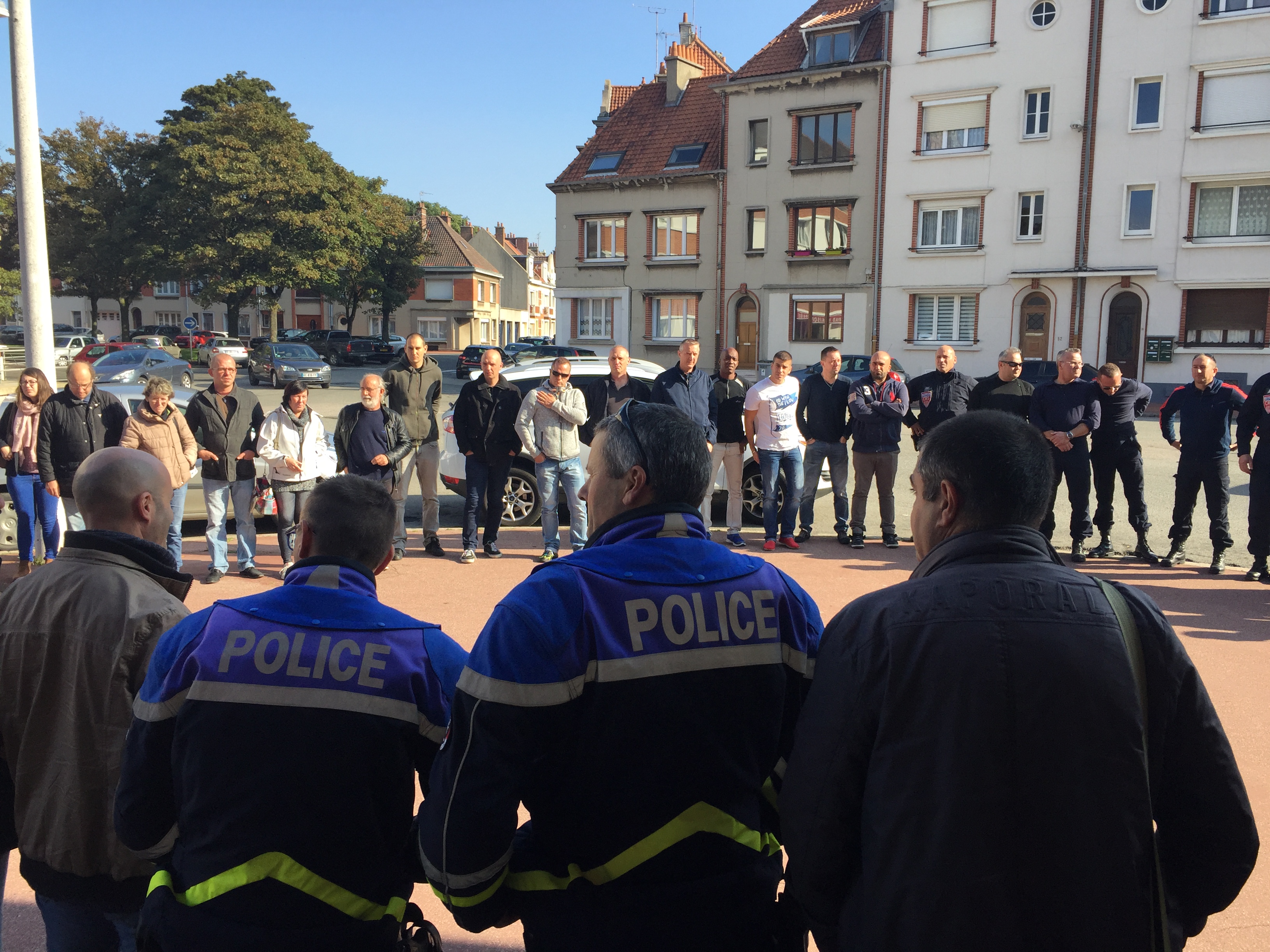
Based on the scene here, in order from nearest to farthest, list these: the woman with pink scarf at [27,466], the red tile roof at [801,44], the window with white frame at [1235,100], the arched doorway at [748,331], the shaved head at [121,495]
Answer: the shaved head at [121,495] < the woman with pink scarf at [27,466] < the window with white frame at [1235,100] < the red tile roof at [801,44] < the arched doorway at [748,331]

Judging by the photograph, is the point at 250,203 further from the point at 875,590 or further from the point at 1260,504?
the point at 875,590

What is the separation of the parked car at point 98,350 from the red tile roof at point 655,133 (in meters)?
17.7

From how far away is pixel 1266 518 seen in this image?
8.29 m

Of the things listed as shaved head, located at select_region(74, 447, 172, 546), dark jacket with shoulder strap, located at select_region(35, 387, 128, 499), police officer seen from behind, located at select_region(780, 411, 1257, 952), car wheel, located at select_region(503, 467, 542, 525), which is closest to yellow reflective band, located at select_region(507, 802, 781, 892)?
police officer seen from behind, located at select_region(780, 411, 1257, 952)

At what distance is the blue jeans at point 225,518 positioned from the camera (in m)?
8.05

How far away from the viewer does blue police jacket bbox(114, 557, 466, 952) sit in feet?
6.42

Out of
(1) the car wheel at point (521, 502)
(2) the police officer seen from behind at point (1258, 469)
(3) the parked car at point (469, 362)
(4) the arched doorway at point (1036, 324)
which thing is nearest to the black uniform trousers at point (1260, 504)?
(2) the police officer seen from behind at point (1258, 469)

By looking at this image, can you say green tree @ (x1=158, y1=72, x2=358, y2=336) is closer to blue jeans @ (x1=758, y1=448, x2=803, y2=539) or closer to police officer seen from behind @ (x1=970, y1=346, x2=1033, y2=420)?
blue jeans @ (x1=758, y1=448, x2=803, y2=539)

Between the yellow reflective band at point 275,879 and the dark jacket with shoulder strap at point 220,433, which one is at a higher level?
the dark jacket with shoulder strap at point 220,433

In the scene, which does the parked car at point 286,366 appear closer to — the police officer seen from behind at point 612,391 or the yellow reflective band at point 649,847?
the police officer seen from behind at point 612,391

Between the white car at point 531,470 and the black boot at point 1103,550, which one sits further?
the white car at point 531,470

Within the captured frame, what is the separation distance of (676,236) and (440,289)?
36488mm

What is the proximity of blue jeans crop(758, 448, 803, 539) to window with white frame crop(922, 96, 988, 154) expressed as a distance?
24854 millimetres

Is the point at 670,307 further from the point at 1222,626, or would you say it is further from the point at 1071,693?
the point at 1071,693
